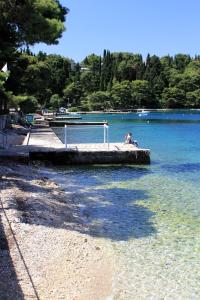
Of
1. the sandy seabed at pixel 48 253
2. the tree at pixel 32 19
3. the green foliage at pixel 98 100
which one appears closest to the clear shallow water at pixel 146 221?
the sandy seabed at pixel 48 253

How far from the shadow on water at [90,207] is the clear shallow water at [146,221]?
0.08 feet

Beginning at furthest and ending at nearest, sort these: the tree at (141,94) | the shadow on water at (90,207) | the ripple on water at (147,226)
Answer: the tree at (141,94)
the shadow on water at (90,207)
the ripple on water at (147,226)

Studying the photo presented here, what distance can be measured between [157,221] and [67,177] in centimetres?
822

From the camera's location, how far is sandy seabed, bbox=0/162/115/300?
7.54m

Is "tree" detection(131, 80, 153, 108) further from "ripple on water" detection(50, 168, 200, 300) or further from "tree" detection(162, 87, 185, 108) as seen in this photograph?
"ripple on water" detection(50, 168, 200, 300)

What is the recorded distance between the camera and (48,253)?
30.3 ft

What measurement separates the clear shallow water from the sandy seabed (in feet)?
1.16

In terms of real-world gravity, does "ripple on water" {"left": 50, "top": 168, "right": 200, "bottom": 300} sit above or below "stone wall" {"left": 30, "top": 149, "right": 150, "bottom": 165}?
below

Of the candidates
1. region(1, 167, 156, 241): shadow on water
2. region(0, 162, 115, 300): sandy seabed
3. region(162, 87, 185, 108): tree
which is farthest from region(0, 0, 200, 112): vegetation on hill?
region(0, 162, 115, 300): sandy seabed

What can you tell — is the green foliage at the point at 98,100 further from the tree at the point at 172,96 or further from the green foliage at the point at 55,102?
the tree at the point at 172,96

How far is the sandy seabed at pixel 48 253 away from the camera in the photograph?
7539 mm

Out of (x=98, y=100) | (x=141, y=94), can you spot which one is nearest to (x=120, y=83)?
(x=141, y=94)

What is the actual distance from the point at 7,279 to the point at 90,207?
685 cm

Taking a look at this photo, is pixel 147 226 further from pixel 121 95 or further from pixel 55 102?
pixel 121 95
